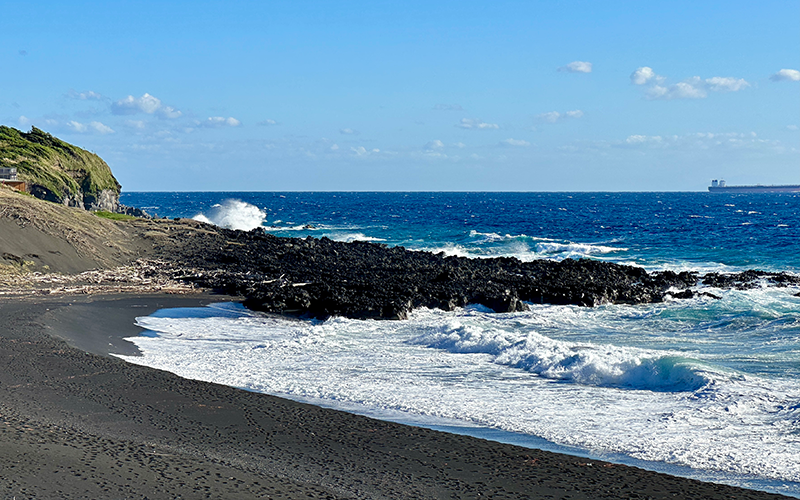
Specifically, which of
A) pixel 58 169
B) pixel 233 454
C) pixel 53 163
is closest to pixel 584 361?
pixel 233 454

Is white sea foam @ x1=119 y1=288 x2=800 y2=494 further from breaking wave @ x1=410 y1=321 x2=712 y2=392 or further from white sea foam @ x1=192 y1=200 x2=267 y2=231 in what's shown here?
white sea foam @ x1=192 y1=200 x2=267 y2=231

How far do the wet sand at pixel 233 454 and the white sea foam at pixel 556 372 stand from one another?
88cm

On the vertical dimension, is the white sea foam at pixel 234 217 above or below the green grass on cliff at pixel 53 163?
below

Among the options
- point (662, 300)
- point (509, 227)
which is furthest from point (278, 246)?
point (509, 227)

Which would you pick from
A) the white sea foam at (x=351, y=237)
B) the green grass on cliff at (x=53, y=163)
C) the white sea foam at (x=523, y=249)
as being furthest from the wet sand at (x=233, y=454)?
the white sea foam at (x=351, y=237)

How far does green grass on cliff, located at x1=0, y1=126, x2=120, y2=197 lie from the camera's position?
46812 mm

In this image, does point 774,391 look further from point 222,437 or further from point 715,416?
point 222,437

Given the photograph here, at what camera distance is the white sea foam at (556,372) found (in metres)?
9.16

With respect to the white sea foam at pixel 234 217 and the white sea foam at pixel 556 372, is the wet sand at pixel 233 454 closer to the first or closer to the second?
the white sea foam at pixel 556 372

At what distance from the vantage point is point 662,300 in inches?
944

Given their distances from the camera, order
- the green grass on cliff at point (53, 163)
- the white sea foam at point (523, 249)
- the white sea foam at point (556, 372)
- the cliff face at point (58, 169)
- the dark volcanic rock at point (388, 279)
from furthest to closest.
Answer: the green grass on cliff at point (53, 163) < the cliff face at point (58, 169) < the white sea foam at point (523, 249) < the dark volcanic rock at point (388, 279) < the white sea foam at point (556, 372)

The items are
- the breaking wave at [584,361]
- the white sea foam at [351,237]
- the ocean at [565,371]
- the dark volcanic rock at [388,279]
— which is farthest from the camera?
the white sea foam at [351,237]

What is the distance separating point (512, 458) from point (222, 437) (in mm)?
3674

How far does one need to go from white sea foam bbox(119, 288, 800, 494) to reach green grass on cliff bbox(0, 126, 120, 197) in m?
33.8
